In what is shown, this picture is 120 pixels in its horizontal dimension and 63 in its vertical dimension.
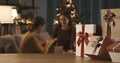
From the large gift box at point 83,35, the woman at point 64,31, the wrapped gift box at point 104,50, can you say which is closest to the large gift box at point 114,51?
the wrapped gift box at point 104,50

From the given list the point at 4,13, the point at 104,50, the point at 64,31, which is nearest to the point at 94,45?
the point at 104,50

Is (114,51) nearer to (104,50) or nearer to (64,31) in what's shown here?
(104,50)

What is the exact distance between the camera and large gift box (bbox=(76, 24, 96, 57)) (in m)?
1.26

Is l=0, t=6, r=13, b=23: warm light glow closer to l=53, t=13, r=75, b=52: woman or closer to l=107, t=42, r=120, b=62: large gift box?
l=53, t=13, r=75, b=52: woman

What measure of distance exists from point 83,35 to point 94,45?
104 millimetres

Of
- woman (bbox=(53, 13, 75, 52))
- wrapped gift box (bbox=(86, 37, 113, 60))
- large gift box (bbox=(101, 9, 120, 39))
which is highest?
large gift box (bbox=(101, 9, 120, 39))

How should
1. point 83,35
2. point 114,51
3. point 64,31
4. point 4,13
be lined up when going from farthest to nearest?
point 4,13, point 64,31, point 83,35, point 114,51

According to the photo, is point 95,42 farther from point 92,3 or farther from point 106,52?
point 92,3

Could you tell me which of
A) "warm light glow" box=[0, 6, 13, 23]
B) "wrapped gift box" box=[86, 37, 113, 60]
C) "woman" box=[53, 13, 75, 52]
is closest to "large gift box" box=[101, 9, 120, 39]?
"wrapped gift box" box=[86, 37, 113, 60]

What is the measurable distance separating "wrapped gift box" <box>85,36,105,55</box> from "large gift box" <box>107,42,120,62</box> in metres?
0.07

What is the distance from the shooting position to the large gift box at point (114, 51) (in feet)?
3.48

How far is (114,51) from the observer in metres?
1.06

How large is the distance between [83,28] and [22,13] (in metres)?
6.22

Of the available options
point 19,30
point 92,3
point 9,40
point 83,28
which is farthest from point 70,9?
point 83,28
